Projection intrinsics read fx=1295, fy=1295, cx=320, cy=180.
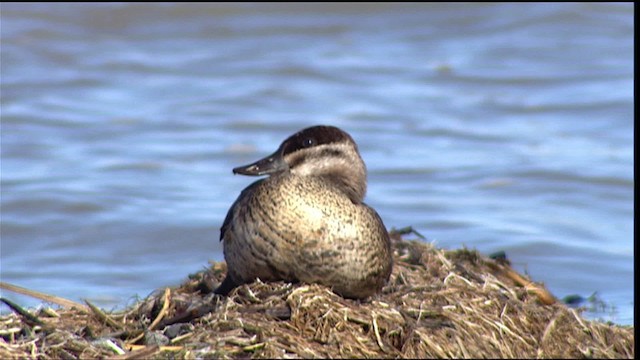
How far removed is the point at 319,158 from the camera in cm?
589

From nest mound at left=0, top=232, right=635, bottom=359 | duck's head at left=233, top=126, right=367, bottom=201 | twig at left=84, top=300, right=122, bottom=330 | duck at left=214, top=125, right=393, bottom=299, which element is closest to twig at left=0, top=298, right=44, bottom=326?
nest mound at left=0, top=232, right=635, bottom=359

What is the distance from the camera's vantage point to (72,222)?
10.1 m

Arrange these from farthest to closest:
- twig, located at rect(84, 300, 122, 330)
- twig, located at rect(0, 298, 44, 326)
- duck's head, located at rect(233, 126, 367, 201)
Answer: duck's head, located at rect(233, 126, 367, 201) → twig, located at rect(84, 300, 122, 330) → twig, located at rect(0, 298, 44, 326)

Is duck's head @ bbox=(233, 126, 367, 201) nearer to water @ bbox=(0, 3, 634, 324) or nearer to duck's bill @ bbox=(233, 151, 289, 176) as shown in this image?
duck's bill @ bbox=(233, 151, 289, 176)

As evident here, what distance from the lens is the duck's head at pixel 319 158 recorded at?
5.88 m

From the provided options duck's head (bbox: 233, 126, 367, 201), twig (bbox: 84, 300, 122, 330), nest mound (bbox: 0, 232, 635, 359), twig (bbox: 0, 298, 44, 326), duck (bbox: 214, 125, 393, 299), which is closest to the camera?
nest mound (bbox: 0, 232, 635, 359)

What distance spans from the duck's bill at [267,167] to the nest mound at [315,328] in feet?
1.90

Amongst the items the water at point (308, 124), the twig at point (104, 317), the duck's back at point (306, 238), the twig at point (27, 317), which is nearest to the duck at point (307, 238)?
the duck's back at point (306, 238)

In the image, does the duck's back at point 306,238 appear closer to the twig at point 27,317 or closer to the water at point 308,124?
the twig at point 27,317

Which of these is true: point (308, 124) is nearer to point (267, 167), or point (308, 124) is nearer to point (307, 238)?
point (267, 167)

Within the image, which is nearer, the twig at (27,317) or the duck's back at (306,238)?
the duck's back at (306,238)

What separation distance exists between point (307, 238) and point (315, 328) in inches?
14.8

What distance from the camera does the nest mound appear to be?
527 centimetres

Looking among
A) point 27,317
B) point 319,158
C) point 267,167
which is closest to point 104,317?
point 27,317
